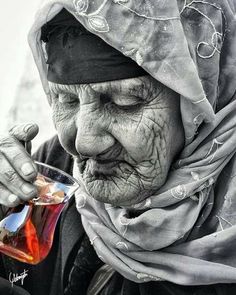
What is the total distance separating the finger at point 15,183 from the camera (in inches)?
76.0

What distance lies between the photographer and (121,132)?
6.40 ft

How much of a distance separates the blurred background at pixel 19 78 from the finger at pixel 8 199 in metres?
2.58

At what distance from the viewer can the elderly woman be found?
1848 millimetres

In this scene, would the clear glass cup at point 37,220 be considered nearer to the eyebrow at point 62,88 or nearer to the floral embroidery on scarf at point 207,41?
the eyebrow at point 62,88

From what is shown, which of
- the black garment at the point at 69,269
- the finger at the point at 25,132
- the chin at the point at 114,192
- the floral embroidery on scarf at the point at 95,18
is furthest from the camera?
the black garment at the point at 69,269

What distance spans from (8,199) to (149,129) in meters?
0.46

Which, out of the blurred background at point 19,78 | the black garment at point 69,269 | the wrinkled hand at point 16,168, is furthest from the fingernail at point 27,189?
the blurred background at point 19,78

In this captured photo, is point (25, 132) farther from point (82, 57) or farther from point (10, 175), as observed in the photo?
point (82, 57)

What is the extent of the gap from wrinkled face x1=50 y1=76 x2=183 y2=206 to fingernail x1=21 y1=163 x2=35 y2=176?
0.15 meters

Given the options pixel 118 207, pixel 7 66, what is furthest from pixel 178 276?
pixel 7 66

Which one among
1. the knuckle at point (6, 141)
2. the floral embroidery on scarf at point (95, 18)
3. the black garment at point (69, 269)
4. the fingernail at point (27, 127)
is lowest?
the black garment at point (69, 269)

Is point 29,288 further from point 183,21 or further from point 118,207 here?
point 183,21

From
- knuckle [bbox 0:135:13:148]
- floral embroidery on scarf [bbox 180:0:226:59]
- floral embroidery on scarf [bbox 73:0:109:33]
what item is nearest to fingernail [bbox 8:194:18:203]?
knuckle [bbox 0:135:13:148]

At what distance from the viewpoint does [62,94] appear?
80.2 inches
